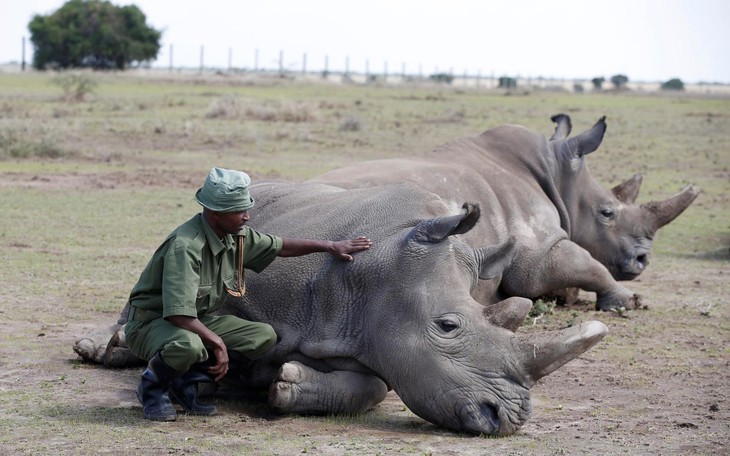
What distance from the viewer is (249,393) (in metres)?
6.82

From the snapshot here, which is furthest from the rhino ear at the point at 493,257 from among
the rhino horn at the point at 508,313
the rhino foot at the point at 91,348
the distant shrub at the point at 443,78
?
the distant shrub at the point at 443,78

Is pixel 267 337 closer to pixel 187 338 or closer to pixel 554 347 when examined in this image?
pixel 187 338

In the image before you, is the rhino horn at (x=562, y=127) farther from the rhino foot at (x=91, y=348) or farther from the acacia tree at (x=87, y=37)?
the acacia tree at (x=87, y=37)

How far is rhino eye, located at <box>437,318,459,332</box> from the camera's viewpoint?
6.06 meters

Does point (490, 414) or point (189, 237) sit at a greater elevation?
point (189, 237)

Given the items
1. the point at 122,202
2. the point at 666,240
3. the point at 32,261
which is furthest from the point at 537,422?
the point at 122,202

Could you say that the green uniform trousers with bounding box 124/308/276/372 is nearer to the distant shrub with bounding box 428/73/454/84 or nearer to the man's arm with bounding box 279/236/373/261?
the man's arm with bounding box 279/236/373/261

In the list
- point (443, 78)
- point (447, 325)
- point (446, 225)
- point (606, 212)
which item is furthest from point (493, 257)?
point (443, 78)

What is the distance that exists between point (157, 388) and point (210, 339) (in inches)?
15.4

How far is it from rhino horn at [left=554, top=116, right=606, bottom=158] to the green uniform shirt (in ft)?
14.8

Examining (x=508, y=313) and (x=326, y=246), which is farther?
(x=326, y=246)

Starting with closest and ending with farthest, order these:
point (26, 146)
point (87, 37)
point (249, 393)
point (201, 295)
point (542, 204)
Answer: point (201, 295) → point (249, 393) → point (542, 204) → point (26, 146) → point (87, 37)

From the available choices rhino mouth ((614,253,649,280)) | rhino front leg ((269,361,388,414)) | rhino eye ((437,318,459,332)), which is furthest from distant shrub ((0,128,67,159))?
rhino eye ((437,318,459,332))

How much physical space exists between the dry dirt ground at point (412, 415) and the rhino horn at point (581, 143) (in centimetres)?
199
